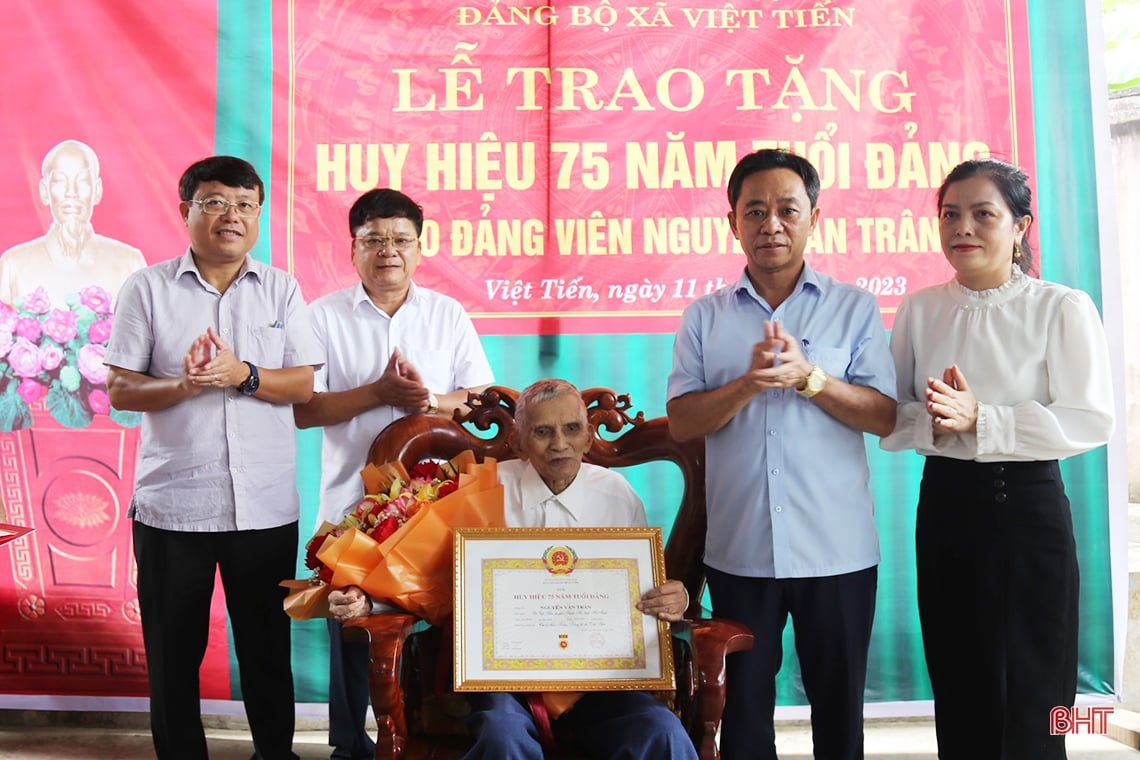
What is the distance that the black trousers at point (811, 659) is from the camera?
219cm

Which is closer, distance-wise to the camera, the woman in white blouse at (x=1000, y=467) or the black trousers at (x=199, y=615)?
the woman in white blouse at (x=1000, y=467)

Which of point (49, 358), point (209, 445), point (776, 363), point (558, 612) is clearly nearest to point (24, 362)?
point (49, 358)

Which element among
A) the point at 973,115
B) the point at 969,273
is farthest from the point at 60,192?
the point at 973,115

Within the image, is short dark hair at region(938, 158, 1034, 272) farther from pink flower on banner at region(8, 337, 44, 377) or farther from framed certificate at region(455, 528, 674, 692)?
pink flower on banner at region(8, 337, 44, 377)

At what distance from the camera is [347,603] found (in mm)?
2037

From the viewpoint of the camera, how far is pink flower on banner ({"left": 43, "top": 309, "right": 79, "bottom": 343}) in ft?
11.4

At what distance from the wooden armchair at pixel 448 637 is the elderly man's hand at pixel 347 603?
23 mm

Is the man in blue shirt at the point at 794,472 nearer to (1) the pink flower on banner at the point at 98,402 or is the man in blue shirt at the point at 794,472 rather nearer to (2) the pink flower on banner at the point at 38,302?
(1) the pink flower on banner at the point at 98,402

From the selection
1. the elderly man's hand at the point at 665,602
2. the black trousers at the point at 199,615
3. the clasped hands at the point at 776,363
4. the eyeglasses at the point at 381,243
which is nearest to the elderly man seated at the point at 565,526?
the elderly man's hand at the point at 665,602

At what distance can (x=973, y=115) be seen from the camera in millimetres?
3443

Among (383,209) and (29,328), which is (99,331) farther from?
(383,209)

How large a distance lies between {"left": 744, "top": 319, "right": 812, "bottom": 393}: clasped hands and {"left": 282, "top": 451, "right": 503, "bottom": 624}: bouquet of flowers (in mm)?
662

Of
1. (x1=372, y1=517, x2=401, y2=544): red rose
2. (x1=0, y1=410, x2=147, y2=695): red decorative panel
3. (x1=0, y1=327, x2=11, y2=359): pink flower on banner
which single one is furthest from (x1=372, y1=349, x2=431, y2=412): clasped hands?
(x1=0, y1=327, x2=11, y2=359): pink flower on banner

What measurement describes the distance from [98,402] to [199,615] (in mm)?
1237
